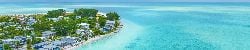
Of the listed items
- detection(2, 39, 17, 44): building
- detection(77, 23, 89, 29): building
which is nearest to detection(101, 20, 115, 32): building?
detection(77, 23, 89, 29): building

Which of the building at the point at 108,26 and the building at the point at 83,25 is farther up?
the building at the point at 83,25

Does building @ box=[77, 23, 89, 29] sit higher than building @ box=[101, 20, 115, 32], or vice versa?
building @ box=[77, 23, 89, 29]

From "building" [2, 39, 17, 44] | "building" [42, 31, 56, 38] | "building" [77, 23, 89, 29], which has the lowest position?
"building" [77, 23, 89, 29]

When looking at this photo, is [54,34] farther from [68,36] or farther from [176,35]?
[176,35]

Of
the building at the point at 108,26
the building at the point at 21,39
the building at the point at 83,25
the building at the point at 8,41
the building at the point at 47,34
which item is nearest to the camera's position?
the building at the point at 8,41

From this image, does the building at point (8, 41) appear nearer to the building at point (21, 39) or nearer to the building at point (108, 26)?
the building at point (21, 39)

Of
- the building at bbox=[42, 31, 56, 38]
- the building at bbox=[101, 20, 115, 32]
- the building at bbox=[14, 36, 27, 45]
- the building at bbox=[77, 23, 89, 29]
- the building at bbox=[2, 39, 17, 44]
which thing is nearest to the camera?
the building at bbox=[2, 39, 17, 44]

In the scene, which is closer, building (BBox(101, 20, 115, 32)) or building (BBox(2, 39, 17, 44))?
building (BBox(2, 39, 17, 44))

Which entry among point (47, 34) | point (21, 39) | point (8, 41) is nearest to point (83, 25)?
point (47, 34)

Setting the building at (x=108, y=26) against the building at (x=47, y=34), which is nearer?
the building at (x=47, y=34)

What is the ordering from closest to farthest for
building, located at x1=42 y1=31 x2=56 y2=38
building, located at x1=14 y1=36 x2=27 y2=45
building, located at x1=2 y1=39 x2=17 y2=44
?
building, located at x1=2 y1=39 x2=17 y2=44 → building, located at x1=14 y1=36 x2=27 y2=45 → building, located at x1=42 y1=31 x2=56 y2=38

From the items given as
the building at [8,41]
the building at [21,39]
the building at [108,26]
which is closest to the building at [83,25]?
the building at [108,26]

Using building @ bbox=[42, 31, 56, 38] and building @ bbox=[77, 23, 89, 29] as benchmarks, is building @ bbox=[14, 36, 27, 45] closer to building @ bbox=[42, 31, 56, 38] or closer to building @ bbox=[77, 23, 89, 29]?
building @ bbox=[42, 31, 56, 38]
